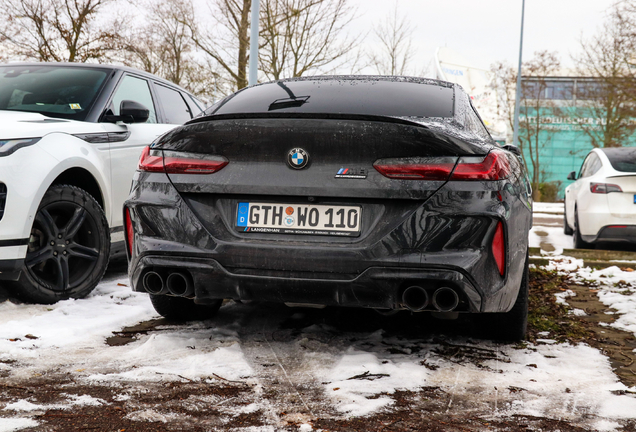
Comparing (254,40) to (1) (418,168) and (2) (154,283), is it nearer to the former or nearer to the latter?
(2) (154,283)

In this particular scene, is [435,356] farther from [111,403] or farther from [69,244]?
[69,244]

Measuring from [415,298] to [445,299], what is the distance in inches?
5.4

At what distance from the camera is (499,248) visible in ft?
10.1

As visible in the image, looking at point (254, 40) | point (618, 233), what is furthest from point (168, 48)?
point (618, 233)

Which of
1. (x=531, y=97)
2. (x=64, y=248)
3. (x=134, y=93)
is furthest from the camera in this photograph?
(x=531, y=97)

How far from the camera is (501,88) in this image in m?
39.3

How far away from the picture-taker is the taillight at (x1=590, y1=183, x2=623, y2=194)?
8.41 metres

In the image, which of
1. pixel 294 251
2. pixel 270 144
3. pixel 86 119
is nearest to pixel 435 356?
pixel 294 251

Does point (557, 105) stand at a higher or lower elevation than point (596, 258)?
higher

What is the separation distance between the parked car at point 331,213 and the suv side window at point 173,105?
3205mm

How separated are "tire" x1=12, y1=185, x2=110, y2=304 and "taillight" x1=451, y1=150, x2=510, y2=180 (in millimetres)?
2776

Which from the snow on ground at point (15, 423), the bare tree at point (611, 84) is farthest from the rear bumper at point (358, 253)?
the bare tree at point (611, 84)

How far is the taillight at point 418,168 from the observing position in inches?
119

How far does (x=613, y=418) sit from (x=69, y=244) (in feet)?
11.7
